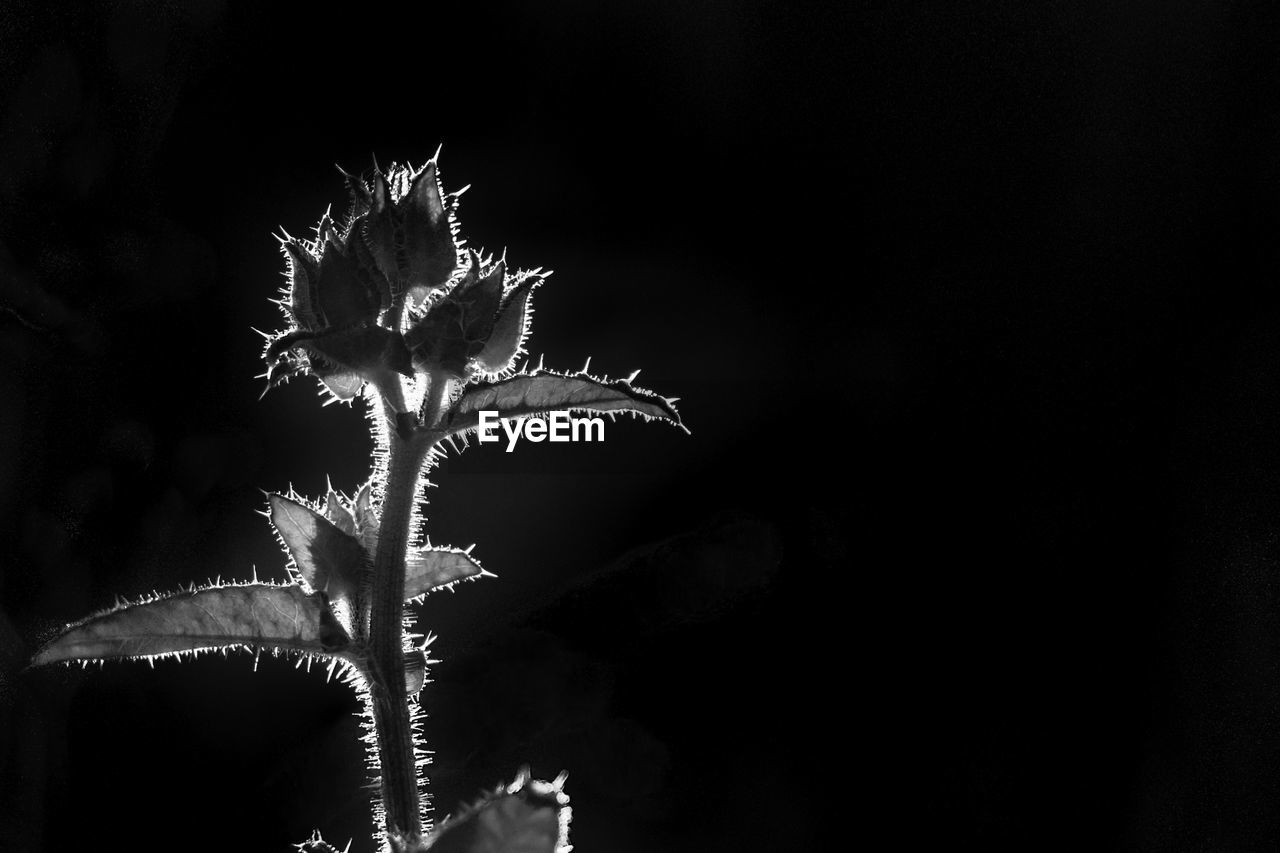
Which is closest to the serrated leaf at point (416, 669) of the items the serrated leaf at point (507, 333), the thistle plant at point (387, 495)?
A: the thistle plant at point (387, 495)

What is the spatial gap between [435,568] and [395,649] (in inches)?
1.9

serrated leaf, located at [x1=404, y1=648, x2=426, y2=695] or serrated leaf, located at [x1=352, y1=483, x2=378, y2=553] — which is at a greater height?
serrated leaf, located at [x1=352, y1=483, x2=378, y2=553]

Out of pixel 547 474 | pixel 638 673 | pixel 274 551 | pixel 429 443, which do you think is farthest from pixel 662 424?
pixel 429 443

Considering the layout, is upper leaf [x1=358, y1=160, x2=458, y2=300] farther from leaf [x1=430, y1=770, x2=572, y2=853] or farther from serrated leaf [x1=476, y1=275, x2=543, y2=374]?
leaf [x1=430, y1=770, x2=572, y2=853]

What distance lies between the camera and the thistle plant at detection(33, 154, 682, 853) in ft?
0.90

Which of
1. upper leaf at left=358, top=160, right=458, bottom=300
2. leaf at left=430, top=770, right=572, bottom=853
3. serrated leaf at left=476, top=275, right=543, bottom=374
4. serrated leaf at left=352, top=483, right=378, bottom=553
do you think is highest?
upper leaf at left=358, top=160, right=458, bottom=300

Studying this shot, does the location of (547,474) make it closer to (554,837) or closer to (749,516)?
(749,516)

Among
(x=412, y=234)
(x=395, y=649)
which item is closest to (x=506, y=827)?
(x=395, y=649)

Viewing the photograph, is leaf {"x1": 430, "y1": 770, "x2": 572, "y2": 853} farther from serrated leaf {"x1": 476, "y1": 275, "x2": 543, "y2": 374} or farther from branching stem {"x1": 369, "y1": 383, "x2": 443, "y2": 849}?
serrated leaf {"x1": 476, "y1": 275, "x2": 543, "y2": 374}

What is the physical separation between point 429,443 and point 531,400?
4 centimetres

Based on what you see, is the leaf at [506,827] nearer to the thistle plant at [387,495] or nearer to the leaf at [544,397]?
the thistle plant at [387,495]

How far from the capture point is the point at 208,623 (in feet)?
0.95

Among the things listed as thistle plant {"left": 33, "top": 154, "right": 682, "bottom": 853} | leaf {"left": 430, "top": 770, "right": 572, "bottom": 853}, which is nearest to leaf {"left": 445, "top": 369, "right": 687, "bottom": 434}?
thistle plant {"left": 33, "top": 154, "right": 682, "bottom": 853}

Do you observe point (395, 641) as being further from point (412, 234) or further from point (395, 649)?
point (412, 234)
